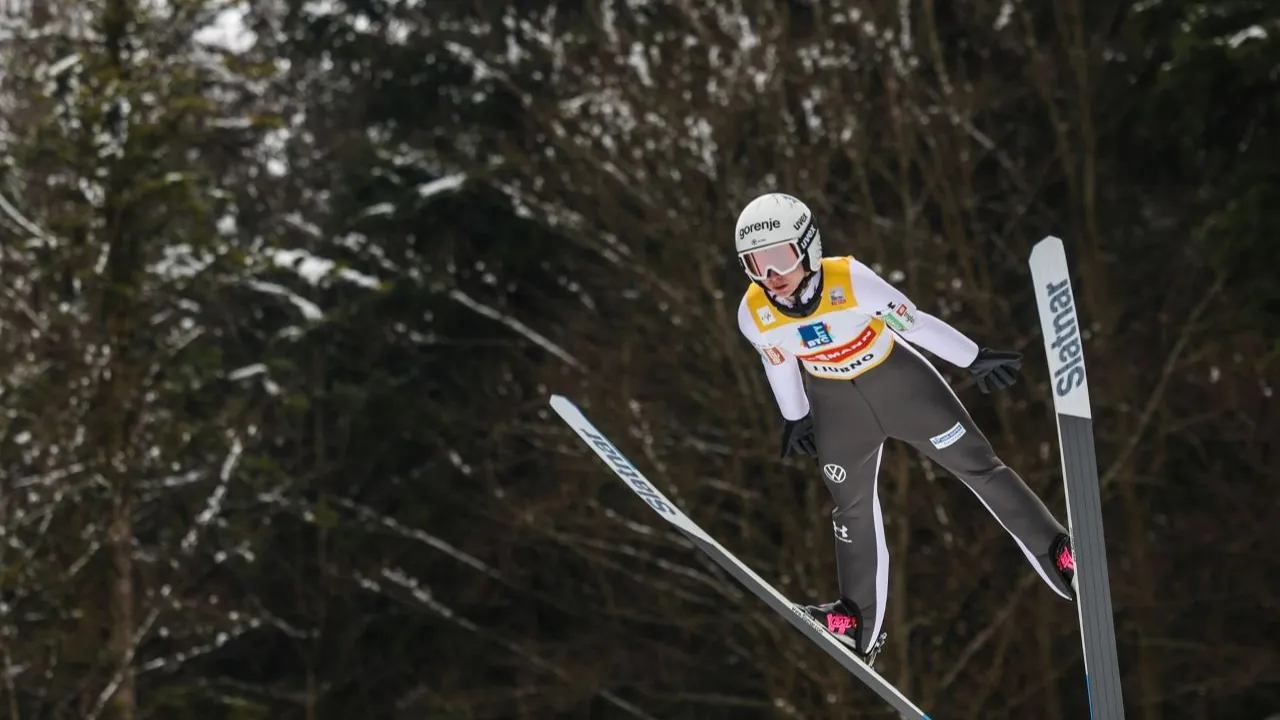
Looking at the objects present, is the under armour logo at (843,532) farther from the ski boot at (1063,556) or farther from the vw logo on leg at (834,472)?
the ski boot at (1063,556)

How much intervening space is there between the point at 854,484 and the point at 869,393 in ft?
1.02

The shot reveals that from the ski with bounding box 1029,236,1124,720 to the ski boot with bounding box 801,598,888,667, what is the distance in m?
0.64

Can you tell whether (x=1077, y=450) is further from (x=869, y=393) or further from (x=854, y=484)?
(x=854, y=484)

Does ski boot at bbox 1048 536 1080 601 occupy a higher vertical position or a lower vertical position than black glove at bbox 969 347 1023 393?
lower

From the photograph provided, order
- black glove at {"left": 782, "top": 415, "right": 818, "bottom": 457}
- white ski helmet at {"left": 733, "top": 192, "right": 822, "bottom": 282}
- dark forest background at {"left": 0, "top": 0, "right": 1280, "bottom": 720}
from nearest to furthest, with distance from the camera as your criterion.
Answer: white ski helmet at {"left": 733, "top": 192, "right": 822, "bottom": 282} → black glove at {"left": 782, "top": 415, "right": 818, "bottom": 457} → dark forest background at {"left": 0, "top": 0, "right": 1280, "bottom": 720}

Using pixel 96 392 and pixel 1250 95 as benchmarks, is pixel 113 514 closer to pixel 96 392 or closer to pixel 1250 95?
pixel 96 392

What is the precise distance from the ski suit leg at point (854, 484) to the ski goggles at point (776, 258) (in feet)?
1.57

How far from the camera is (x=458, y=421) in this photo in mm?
15344

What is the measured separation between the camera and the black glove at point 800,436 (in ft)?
13.1

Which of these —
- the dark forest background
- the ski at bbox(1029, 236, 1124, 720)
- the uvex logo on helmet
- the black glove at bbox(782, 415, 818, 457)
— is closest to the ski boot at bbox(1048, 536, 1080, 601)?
the ski at bbox(1029, 236, 1124, 720)

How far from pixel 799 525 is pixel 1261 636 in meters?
3.95

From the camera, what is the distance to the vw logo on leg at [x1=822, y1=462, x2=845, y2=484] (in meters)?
3.97

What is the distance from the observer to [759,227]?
3.47m

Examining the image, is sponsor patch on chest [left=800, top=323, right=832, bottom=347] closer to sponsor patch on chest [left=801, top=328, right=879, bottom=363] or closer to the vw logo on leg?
sponsor patch on chest [left=801, top=328, right=879, bottom=363]
